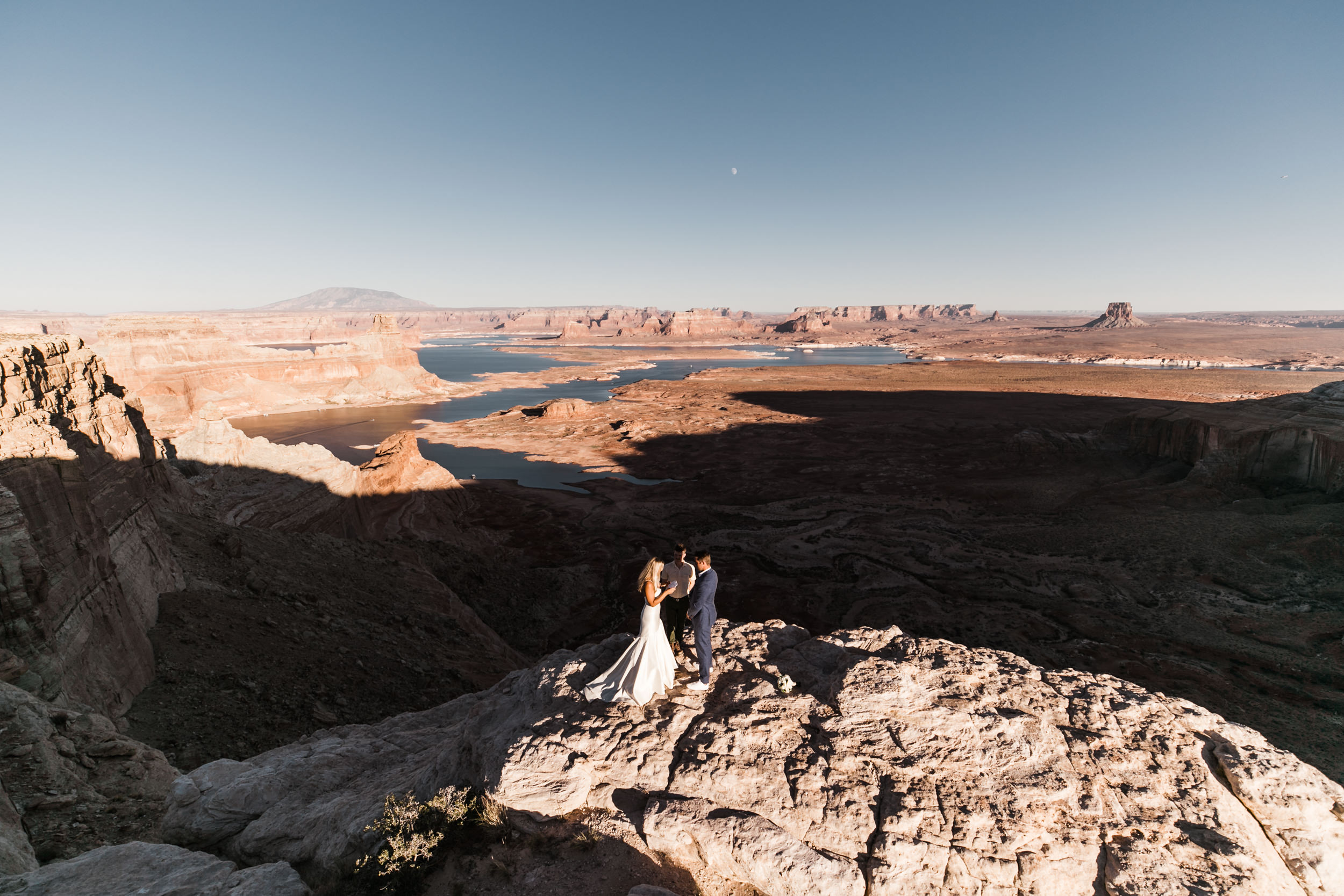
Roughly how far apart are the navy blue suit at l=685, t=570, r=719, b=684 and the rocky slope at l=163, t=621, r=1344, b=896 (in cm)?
45

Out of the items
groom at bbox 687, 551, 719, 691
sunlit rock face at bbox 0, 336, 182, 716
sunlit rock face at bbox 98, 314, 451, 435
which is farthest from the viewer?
sunlit rock face at bbox 98, 314, 451, 435

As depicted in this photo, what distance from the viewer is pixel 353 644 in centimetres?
1409

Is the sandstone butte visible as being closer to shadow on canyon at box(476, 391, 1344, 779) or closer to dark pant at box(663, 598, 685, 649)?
dark pant at box(663, 598, 685, 649)

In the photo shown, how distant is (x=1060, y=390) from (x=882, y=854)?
10053 cm

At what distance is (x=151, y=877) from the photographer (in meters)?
4.95

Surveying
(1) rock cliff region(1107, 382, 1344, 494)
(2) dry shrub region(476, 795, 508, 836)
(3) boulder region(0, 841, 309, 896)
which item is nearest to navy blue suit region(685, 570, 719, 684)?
(2) dry shrub region(476, 795, 508, 836)

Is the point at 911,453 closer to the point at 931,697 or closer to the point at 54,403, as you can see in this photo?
the point at 931,697

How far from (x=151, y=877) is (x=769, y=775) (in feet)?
19.0

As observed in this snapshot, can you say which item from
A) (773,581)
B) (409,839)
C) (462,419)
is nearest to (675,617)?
(409,839)

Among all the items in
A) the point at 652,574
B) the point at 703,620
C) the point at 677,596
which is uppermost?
the point at 652,574

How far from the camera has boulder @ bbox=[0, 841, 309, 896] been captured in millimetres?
4598

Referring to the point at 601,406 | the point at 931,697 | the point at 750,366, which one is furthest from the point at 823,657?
the point at 750,366

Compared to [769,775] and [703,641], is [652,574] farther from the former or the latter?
[769,775]

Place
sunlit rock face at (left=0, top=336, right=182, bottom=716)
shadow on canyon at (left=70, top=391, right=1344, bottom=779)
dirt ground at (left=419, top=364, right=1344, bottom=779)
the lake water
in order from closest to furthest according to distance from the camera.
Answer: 1. sunlit rock face at (left=0, top=336, right=182, bottom=716)
2. shadow on canyon at (left=70, top=391, right=1344, bottom=779)
3. dirt ground at (left=419, top=364, right=1344, bottom=779)
4. the lake water
